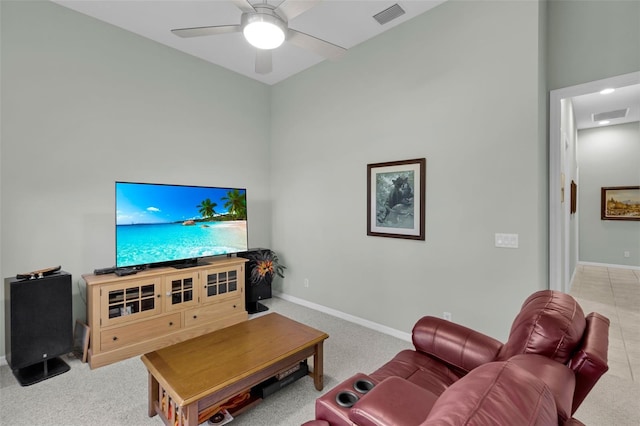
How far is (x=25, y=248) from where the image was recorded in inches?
110

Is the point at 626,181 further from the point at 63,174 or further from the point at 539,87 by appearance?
the point at 63,174

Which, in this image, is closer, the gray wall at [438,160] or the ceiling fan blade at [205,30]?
the ceiling fan blade at [205,30]

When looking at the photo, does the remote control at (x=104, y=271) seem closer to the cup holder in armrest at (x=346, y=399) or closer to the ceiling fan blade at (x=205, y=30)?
the ceiling fan blade at (x=205, y=30)

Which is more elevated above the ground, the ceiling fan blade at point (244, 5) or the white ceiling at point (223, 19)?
the white ceiling at point (223, 19)

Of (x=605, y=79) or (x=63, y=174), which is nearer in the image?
(x=605, y=79)

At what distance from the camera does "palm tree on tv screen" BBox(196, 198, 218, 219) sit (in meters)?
3.60

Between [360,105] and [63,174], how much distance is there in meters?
3.21

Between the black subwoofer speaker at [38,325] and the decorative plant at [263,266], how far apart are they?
199 cm

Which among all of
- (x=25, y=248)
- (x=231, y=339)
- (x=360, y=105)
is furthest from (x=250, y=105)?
(x=231, y=339)

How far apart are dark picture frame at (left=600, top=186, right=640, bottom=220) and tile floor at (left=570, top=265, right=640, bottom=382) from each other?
116 cm

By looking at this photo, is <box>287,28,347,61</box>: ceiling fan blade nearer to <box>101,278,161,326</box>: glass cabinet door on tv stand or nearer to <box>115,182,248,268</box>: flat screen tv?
<box>115,182,248,268</box>: flat screen tv

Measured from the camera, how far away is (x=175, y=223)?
3.38 metres

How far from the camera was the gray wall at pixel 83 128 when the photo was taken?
2.77m

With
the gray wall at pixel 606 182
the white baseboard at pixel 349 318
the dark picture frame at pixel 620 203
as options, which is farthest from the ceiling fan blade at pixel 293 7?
the dark picture frame at pixel 620 203
